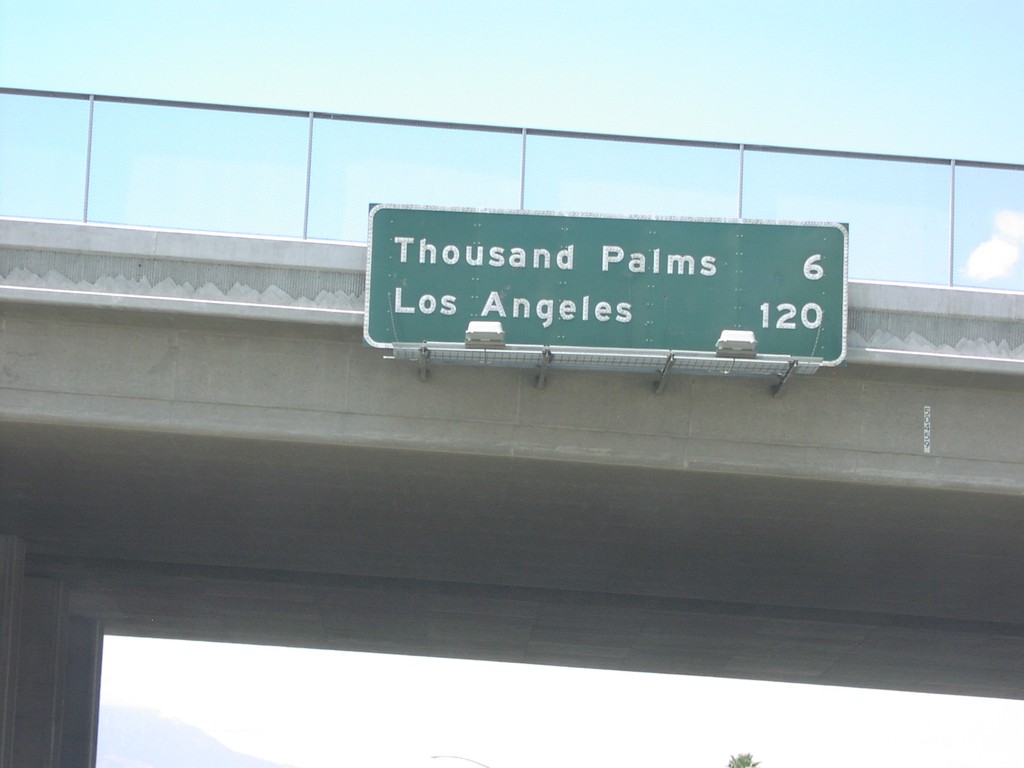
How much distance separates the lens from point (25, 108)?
1692cm

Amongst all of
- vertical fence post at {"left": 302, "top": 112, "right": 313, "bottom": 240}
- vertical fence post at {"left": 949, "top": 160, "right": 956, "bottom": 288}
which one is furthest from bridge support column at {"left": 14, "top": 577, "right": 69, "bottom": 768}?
vertical fence post at {"left": 949, "top": 160, "right": 956, "bottom": 288}

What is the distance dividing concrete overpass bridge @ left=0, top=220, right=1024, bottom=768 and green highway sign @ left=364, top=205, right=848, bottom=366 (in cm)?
70

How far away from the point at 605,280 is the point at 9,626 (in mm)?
14365

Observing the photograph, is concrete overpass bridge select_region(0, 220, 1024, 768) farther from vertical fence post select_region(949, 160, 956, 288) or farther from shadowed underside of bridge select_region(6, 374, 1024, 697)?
vertical fence post select_region(949, 160, 956, 288)

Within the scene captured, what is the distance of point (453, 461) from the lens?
18.6 meters

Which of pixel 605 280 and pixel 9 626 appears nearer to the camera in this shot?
pixel 605 280

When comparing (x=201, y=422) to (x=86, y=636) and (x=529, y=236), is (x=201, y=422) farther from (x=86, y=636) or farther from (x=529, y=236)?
(x=86, y=636)

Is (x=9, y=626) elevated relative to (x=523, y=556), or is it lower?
lower

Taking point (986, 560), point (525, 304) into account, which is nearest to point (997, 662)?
point (986, 560)

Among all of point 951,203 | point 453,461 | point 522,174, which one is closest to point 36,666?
point 453,461

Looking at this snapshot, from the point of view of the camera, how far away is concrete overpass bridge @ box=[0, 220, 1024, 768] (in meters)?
16.5

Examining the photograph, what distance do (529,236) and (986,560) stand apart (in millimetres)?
10573

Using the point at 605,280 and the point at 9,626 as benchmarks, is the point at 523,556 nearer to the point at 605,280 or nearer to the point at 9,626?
the point at 9,626

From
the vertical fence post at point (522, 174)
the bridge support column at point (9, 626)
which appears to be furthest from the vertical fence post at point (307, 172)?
the bridge support column at point (9, 626)
